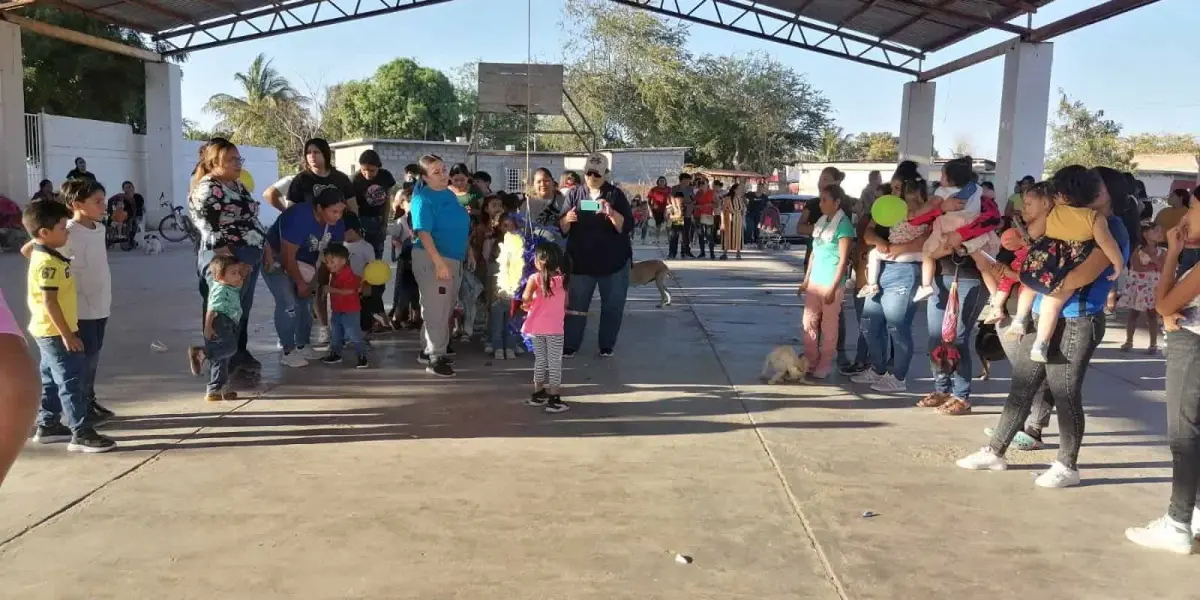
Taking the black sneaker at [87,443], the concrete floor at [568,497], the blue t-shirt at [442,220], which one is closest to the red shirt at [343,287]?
the concrete floor at [568,497]

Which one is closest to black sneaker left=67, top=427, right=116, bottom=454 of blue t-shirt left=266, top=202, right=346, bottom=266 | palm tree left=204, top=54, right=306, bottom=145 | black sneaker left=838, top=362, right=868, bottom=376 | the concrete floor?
the concrete floor

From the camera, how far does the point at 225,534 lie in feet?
11.8

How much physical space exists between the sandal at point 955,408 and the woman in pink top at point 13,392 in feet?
17.9

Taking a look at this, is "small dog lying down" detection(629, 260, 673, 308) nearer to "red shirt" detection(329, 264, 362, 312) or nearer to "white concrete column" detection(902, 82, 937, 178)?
"red shirt" detection(329, 264, 362, 312)

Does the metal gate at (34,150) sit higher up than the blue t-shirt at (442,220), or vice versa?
the metal gate at (34,150)

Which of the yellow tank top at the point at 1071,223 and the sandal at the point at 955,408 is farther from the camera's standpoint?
the sandal at the point at 955,408

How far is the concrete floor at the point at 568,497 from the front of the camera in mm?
3275

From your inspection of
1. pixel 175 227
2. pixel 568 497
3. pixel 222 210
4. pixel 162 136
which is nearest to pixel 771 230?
pixel 175 227

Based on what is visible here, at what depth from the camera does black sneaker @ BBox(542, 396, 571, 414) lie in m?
5.73

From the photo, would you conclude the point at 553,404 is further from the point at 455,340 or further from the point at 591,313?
the point at 591,313

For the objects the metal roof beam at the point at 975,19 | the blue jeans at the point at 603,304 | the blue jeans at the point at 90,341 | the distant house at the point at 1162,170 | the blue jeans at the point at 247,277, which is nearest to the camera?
the blue jeans at the point at 90,341

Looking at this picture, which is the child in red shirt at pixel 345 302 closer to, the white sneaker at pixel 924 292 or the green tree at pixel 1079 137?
the white sneaker at pixel 924 292

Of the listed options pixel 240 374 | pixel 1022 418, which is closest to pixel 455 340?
pixel 240 374

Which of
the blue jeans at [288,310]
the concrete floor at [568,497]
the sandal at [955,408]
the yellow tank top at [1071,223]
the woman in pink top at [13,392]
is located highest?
the yellow tank top at [1071,223]
